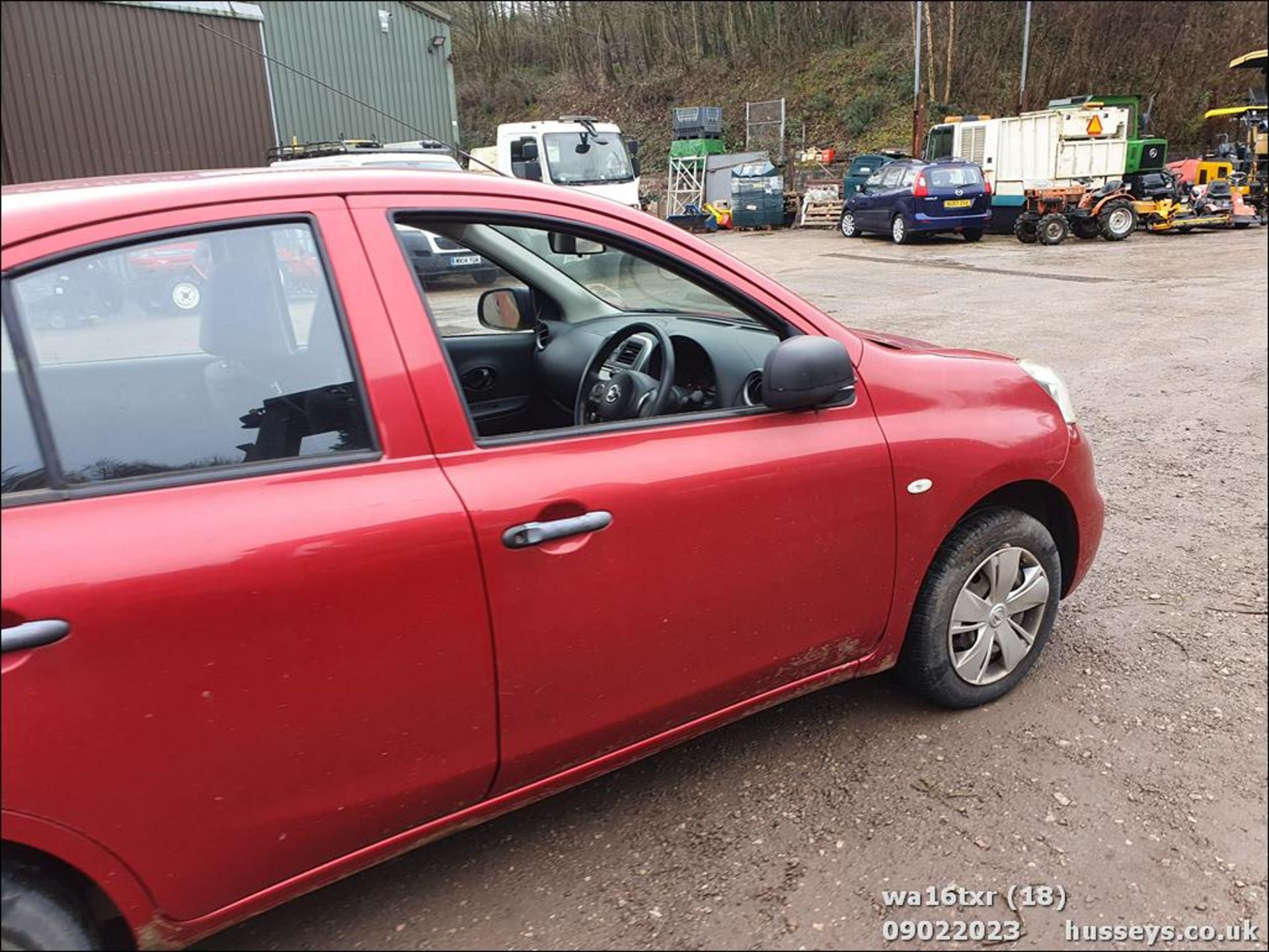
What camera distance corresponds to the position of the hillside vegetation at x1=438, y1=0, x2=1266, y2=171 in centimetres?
2842

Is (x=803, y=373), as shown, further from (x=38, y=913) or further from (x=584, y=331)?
(x=38, y=913)

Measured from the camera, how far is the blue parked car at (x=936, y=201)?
778 inches

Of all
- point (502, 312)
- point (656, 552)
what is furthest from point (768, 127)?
point (656, 552)

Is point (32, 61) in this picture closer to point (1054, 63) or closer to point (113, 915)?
point (113, 915)

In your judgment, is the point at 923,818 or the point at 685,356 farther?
the point at 685,356

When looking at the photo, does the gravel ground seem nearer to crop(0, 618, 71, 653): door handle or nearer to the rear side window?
crop(0, 618, 71, 653): door handle

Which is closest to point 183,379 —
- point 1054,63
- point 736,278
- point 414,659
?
point 414,659

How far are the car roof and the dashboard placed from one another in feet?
1.87

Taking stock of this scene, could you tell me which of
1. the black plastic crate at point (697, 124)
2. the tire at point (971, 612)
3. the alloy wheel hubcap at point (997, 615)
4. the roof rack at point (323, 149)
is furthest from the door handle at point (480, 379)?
the black plastic crate at point (697, 124)

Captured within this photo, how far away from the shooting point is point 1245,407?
21.0 feet

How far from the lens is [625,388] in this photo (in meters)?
2.70

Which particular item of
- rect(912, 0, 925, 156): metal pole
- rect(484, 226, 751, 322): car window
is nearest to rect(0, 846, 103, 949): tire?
rect(484, 226, 751, 322): car window

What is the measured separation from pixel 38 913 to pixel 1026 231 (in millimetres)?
20642

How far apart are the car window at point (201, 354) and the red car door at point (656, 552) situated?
0.18m
